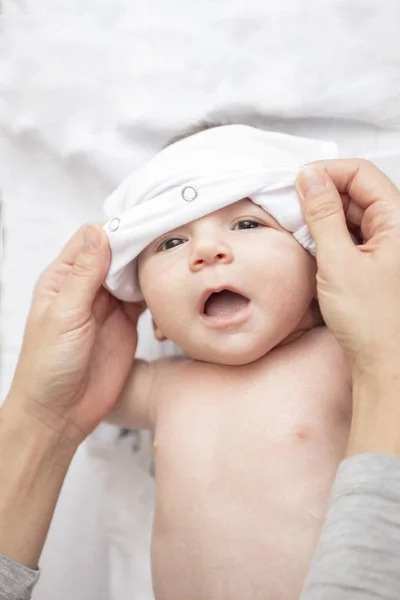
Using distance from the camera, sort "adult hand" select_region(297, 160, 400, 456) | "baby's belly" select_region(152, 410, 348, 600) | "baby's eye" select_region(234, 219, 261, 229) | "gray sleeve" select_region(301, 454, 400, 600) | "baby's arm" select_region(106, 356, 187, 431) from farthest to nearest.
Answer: "baby's arm" select_region(106, 356, 187, 431), "baby's eye" select_region(234, 219, 261, 229), "baby's belly" select_region(152, 410, 348, 600), "adult hand" select_region(297, 160, 400, 456), "gray sleeve" select_region(301, 454, 400, 600)

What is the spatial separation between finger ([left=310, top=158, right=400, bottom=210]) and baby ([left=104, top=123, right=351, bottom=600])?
109 mm

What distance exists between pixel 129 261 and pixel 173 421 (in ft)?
0.87

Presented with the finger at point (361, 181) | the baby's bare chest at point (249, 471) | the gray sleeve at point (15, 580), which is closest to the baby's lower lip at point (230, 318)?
the baby's bare chest at point (249, 471)

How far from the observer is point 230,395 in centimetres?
105

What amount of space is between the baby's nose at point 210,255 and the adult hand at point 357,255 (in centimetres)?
12

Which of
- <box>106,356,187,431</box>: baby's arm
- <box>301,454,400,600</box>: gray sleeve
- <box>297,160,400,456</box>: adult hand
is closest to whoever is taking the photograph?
<box>301,454,400,600</box>: gray sleeve

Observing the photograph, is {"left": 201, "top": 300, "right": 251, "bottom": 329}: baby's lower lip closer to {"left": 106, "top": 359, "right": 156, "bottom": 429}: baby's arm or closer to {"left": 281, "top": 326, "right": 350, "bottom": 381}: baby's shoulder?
{"left": 281, "top": 326, "right": 350, "bottom": 381}: baby's shoulder

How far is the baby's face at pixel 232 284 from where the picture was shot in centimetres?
98

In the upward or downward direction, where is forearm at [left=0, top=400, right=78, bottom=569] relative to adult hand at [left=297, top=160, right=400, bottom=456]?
downward

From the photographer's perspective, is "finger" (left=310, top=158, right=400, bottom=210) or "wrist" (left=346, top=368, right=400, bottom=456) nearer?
"wrist" (left=346, top=368, right=400, bottom=456)

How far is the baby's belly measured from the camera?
93cm

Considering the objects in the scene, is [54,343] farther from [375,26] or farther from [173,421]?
[375,26]

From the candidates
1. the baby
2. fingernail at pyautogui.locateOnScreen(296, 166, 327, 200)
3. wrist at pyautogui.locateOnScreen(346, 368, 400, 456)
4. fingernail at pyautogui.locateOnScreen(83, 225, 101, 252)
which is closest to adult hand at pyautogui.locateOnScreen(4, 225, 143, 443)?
fingernail at pyautogui.locateOnScreen(83, 225, 101, 252)

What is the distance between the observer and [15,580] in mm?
973
